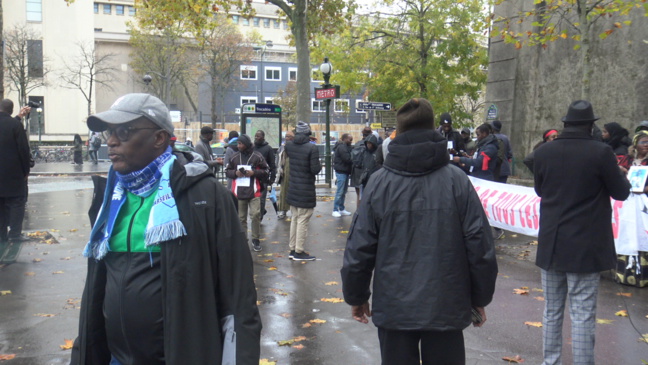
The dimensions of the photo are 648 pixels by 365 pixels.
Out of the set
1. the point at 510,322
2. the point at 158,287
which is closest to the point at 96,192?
the point at 158,287

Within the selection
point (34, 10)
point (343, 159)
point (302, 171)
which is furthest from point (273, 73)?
point (302, 171)

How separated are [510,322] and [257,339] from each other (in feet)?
14.2

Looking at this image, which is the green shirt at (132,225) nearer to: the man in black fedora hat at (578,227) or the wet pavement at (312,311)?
the wet pavement at (312,311)

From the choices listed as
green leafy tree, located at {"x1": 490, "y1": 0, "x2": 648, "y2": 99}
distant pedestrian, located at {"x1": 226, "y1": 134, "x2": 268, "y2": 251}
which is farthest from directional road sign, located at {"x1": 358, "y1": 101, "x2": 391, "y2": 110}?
distant pedestrian, located at {"x1": 226, "y1": 134, "x2": 268, "y2": 251}

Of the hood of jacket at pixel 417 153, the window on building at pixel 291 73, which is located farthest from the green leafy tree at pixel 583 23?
the window on building at pixel 291 73

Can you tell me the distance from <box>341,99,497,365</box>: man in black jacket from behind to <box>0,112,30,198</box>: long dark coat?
271 inches

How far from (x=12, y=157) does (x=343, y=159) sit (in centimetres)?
761

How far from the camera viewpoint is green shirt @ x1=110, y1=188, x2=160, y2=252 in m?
2.78

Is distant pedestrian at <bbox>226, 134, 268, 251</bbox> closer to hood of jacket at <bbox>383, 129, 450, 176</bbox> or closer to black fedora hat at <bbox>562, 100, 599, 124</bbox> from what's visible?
black fedora hat at <bbox>562, 100, 599, 124</bbox>

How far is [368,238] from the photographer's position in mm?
3469

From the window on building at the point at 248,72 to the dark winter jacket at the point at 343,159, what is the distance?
56022 mm

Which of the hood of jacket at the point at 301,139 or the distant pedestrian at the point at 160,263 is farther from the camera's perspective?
the hood of jacket at the point at 301,139

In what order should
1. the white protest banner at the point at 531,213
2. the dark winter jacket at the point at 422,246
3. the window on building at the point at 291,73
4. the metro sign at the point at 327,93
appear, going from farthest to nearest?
the window on building at the point at 291,73
the metro sign at the point at 327,93
the white protest banner at the point at 531,213
the dark winter jacket at the point at 422,246

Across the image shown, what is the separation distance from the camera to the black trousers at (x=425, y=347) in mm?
3361
